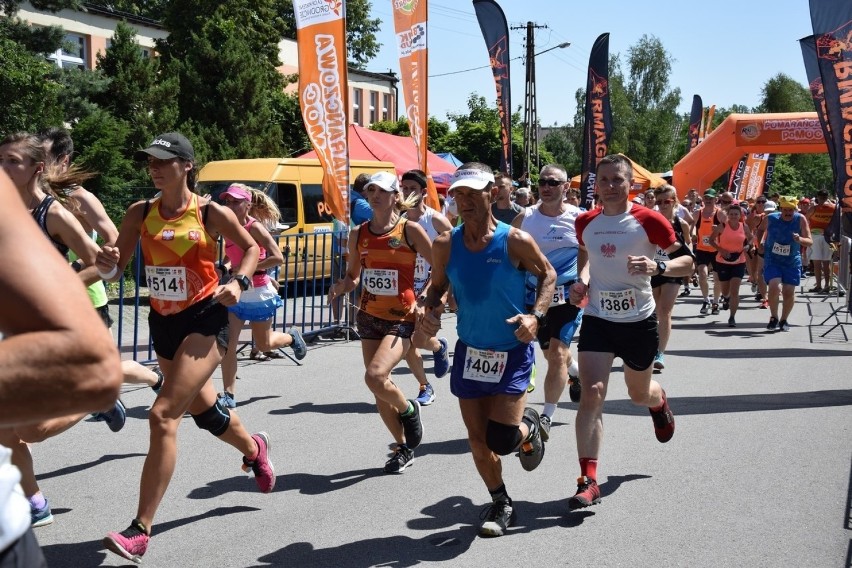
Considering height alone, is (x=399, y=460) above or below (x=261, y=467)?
below

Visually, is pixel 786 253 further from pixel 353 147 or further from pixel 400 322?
pixel 353 147

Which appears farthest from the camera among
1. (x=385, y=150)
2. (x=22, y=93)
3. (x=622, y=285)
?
(x=385, y=150)

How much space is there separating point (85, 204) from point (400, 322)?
6.84 feet

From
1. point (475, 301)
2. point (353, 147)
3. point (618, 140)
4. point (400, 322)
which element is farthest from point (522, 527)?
point (618, 140)

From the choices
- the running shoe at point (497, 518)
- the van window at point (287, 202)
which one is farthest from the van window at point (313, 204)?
the running shoe at point (497, 518)

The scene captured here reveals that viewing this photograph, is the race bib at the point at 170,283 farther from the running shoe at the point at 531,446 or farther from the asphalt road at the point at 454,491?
the running shoe at the point at 531,446

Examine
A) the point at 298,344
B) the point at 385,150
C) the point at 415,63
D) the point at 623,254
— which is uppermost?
the point at 415,63

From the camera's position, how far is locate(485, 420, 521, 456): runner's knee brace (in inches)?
191

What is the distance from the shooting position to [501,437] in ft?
15.9

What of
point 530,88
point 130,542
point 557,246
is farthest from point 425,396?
point 530,88

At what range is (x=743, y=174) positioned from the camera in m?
31.7

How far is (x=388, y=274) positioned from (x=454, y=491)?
1.53 metres

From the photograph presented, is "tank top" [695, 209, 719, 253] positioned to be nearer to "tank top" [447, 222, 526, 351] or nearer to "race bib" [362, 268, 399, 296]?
"race bib" [362, 268, 399, 296]

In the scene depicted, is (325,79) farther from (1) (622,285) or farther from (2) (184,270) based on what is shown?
(2) (184,270)
